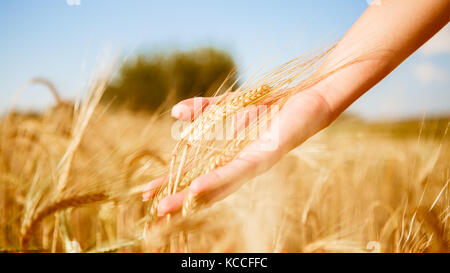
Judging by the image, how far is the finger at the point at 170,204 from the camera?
468 mm

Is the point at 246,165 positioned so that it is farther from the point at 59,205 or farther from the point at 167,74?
the point at 167,74

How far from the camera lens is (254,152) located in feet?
1.91

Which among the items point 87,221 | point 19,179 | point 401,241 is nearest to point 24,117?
point 19,179

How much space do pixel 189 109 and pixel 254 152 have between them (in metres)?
0.17

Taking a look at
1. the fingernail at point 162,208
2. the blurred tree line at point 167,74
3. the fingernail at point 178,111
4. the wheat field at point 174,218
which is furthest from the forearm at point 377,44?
the blurred tree line at point 167,74

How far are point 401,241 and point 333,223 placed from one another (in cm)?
40

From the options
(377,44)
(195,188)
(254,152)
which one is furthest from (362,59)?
(195,188)

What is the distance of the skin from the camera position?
2.08 ft

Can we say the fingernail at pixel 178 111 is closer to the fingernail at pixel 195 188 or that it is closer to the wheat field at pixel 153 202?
the wheat field at pixel 153 202

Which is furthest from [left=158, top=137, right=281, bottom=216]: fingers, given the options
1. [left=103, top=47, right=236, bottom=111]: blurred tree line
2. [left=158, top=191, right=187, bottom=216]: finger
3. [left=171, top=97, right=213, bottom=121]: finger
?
[left=103, top=47, right=236, bottom=111]: blurred tree line

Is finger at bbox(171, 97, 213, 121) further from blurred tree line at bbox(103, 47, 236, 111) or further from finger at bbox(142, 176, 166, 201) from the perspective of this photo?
blurred tree line at bbox(103, 47, 236, 111)

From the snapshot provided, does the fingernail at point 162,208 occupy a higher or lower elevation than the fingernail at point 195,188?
lower

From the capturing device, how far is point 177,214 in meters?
0.48

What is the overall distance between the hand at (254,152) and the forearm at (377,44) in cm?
5
